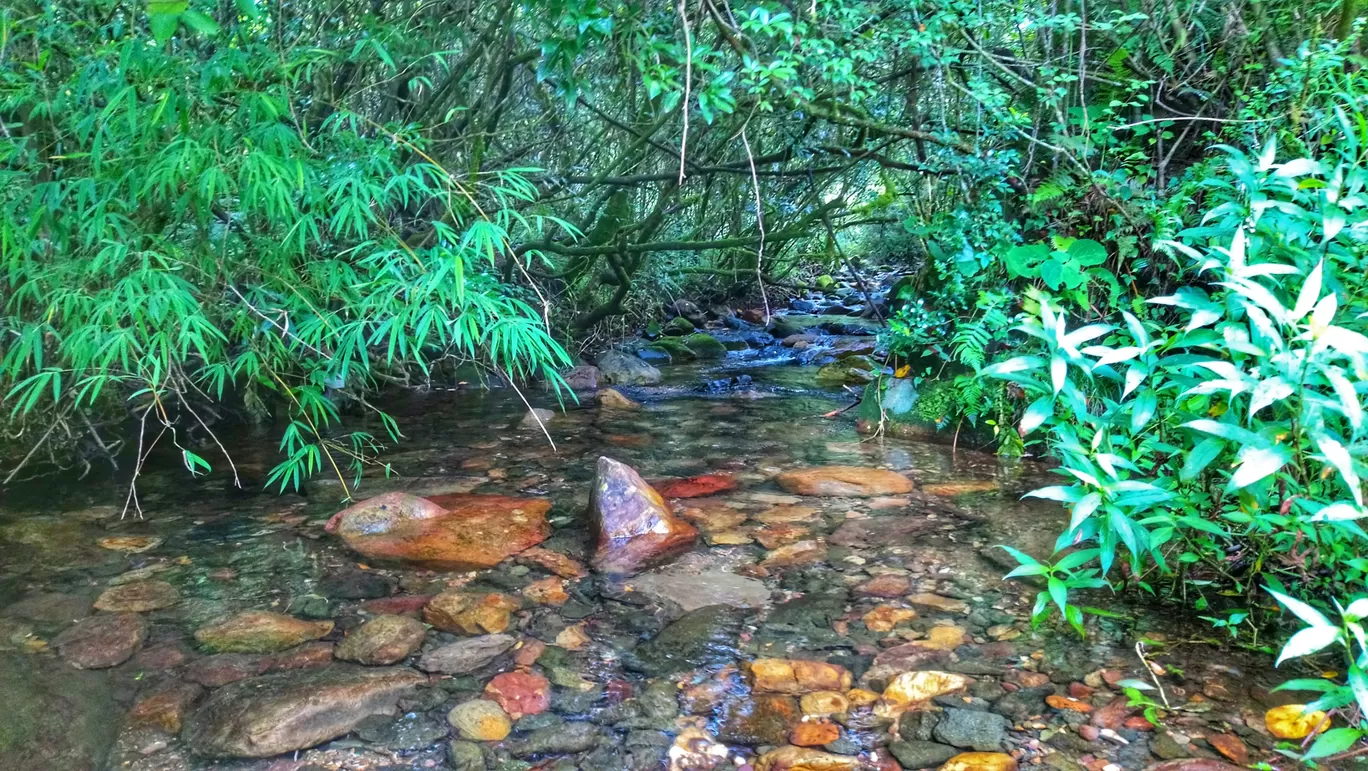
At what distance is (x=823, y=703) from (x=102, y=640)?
2.34 m

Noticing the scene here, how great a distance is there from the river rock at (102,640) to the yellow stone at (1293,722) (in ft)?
10.9

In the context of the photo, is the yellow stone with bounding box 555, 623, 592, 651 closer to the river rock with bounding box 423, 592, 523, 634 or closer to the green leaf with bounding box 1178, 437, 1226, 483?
the river rock with bounding box 423, 592, 523, 634

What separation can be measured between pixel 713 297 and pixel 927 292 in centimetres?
648

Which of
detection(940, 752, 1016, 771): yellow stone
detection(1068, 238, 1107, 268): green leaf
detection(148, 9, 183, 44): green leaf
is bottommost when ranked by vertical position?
detection(940, 752, 1016, 771): yellow stone

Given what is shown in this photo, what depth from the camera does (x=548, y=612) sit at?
3.12 metres

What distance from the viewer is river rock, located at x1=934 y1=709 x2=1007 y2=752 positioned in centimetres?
227

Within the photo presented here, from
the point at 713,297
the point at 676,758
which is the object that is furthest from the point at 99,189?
the point at 713,297

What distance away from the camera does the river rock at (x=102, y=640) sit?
9.07 feet

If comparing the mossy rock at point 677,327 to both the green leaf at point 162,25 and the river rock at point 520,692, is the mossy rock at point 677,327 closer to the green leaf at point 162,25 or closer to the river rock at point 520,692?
the river rock at point 520,692

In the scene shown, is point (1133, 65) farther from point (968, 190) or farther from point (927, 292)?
point (927, 292)

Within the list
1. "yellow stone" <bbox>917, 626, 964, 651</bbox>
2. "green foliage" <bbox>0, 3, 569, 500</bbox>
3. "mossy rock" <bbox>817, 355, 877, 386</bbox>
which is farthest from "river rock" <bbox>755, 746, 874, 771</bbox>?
"mossy rock" <bbox>817, 355, 877, 386</bbox>

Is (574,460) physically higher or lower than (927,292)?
lower

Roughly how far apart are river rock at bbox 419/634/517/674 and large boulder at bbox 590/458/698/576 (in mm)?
668

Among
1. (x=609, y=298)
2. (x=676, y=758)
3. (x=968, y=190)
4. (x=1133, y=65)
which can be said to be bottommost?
(x=676, y=758)
